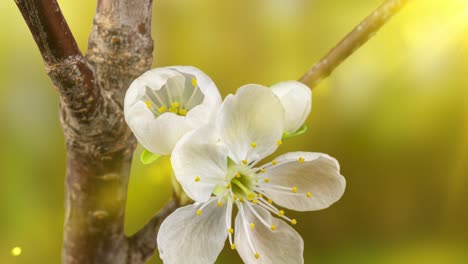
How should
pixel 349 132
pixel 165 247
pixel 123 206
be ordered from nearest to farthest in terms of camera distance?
pixel 165 247, pixel 123 206, pixel 349 132

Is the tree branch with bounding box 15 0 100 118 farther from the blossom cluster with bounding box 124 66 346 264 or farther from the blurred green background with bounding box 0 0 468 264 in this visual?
the blurred green background with bounding box 0 0 468 264

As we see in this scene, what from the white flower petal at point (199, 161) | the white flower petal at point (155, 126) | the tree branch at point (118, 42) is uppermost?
the tree branch at point (118, 42)

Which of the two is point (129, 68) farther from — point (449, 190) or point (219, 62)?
point (449, 190)

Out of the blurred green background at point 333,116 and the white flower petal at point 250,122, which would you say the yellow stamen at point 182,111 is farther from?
the blurred green background at point 333,116

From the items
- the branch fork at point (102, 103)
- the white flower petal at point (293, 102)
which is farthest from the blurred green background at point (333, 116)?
the white flower petal at point (293, 102)

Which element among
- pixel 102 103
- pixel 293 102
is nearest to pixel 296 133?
pixel 293 102

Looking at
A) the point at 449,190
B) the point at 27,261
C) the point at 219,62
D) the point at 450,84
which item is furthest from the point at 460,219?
the point at 27,261

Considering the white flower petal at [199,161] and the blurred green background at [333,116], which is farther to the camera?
the blurred green background at [333,116]
